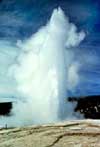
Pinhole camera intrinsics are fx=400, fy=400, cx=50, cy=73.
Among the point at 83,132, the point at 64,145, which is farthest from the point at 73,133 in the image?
the point at 64,145

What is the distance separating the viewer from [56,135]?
773 cm

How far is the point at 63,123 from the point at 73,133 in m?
1.21

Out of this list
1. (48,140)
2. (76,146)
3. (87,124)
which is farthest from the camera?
(87,124)

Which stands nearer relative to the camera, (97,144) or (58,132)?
(97,144)

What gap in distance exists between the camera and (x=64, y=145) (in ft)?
23.1

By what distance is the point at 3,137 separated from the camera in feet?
26.5

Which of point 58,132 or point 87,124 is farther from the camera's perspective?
point 87,124

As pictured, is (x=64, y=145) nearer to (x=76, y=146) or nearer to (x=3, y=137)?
(x=76, y=146)

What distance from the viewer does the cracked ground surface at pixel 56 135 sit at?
23.5ft

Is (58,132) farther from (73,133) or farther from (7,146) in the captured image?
(7,146)

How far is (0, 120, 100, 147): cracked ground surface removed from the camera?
716cm

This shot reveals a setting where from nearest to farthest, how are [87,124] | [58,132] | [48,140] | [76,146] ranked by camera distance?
[76,146] < [48,140] < [58,132] < [87,124]

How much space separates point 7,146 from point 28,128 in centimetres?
155

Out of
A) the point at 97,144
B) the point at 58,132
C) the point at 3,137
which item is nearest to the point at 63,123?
the point at 58,132
